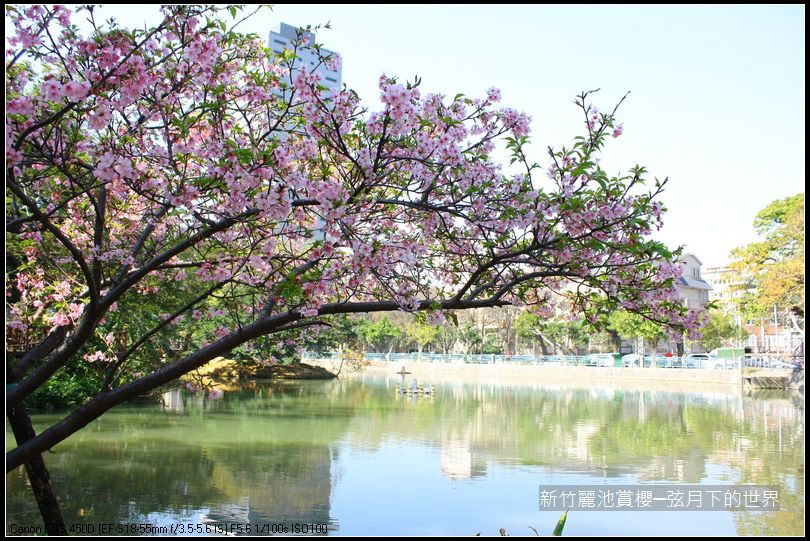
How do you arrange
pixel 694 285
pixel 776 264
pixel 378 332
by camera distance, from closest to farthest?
pixel 776 264
pixel 378 332
pixel 694 285

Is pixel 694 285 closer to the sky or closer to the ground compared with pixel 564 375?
closer to the sky

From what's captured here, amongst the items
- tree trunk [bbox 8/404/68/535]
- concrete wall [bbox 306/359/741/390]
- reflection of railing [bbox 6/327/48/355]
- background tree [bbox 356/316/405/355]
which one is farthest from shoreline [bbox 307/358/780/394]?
tree trunk [bbox 8/404/68/535]

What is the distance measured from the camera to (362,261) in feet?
12.8

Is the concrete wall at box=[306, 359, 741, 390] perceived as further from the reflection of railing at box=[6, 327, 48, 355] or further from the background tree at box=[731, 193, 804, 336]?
the reflection of railing at box=[6, 327, 48, 355]

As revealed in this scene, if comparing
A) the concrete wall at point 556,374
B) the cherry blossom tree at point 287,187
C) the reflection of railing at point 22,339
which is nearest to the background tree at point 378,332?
the concrete wall at point 556,374

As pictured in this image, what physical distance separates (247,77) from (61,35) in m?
1.18

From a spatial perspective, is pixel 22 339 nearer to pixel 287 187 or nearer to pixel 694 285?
pixel 287 187

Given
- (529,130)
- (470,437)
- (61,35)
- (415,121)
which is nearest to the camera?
(61,35)

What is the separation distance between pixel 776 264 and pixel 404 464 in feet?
Answer: 61.9

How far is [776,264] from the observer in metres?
24.4

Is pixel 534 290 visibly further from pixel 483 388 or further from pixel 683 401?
pixel 483 388

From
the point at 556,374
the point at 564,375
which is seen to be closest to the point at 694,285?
the point at 556,374

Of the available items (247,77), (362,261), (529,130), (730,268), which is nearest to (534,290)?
(529,130)

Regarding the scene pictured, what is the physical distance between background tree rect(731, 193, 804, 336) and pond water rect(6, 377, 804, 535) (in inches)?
175
